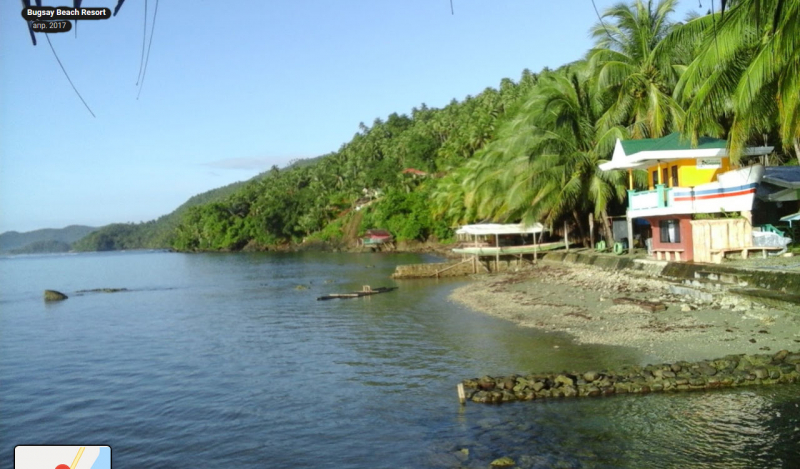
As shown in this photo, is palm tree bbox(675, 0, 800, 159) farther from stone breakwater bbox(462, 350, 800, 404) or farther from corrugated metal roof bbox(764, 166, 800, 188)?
stone breakwater bbox(462, 350, 800, 404)

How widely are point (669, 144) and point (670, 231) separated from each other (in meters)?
3.78

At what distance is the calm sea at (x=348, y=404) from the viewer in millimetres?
10336

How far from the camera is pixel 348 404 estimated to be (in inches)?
545

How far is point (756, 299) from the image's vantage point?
17578 mm

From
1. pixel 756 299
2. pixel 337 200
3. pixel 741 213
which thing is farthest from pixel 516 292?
pixel 337 200

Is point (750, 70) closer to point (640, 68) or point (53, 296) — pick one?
point (640, 68)

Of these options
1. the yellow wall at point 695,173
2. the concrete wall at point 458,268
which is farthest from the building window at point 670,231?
the concrete wall at point 458,268

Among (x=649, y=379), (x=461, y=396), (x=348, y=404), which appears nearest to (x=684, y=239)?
(x=649, y=379)

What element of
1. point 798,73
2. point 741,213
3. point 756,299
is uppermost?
point 798,73

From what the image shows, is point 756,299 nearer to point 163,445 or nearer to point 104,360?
point 163,445

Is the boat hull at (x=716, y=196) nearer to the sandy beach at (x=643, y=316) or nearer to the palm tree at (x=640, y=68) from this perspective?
the sandy beach at (x=643, y=316)

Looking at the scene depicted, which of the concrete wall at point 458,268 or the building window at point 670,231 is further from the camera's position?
the concrete wall at point 458,268

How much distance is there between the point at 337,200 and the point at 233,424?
101764 mm

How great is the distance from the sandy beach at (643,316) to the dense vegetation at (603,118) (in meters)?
4.66
